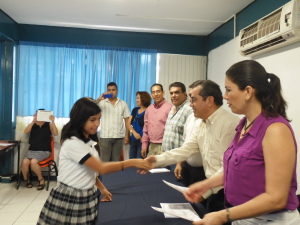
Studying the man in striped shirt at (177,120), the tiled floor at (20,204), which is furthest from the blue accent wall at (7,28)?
the man in striped shirt at (177,120)

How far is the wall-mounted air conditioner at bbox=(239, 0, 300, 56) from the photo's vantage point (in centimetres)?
236

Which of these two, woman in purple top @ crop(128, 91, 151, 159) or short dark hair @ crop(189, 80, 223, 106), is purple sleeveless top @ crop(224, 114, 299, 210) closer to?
short dark hair @ crop(189, 80, 223, 106)

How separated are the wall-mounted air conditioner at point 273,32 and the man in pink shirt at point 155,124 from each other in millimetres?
1271

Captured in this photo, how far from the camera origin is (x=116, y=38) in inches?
200

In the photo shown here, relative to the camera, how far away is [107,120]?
4438mm

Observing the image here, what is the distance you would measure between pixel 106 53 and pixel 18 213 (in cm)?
295

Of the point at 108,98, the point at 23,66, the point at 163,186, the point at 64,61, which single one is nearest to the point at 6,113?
the point at 23,66

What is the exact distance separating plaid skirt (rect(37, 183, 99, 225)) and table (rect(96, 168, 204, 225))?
86mm

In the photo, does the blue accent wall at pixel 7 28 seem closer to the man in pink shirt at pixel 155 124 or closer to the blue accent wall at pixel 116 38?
the blue accent wall at pixel 116 38

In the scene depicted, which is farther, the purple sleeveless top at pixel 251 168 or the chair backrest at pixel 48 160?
the chair backrest at pixel 48 160

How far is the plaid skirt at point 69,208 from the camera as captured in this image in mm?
1637

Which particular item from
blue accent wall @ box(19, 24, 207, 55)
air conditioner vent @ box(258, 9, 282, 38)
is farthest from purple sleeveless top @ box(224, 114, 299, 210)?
blue accent wall @ box(19, 24, 207, 55)

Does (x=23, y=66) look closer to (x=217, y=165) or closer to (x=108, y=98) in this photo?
(x=108, y=98)

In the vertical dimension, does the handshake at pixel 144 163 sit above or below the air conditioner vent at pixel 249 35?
below
